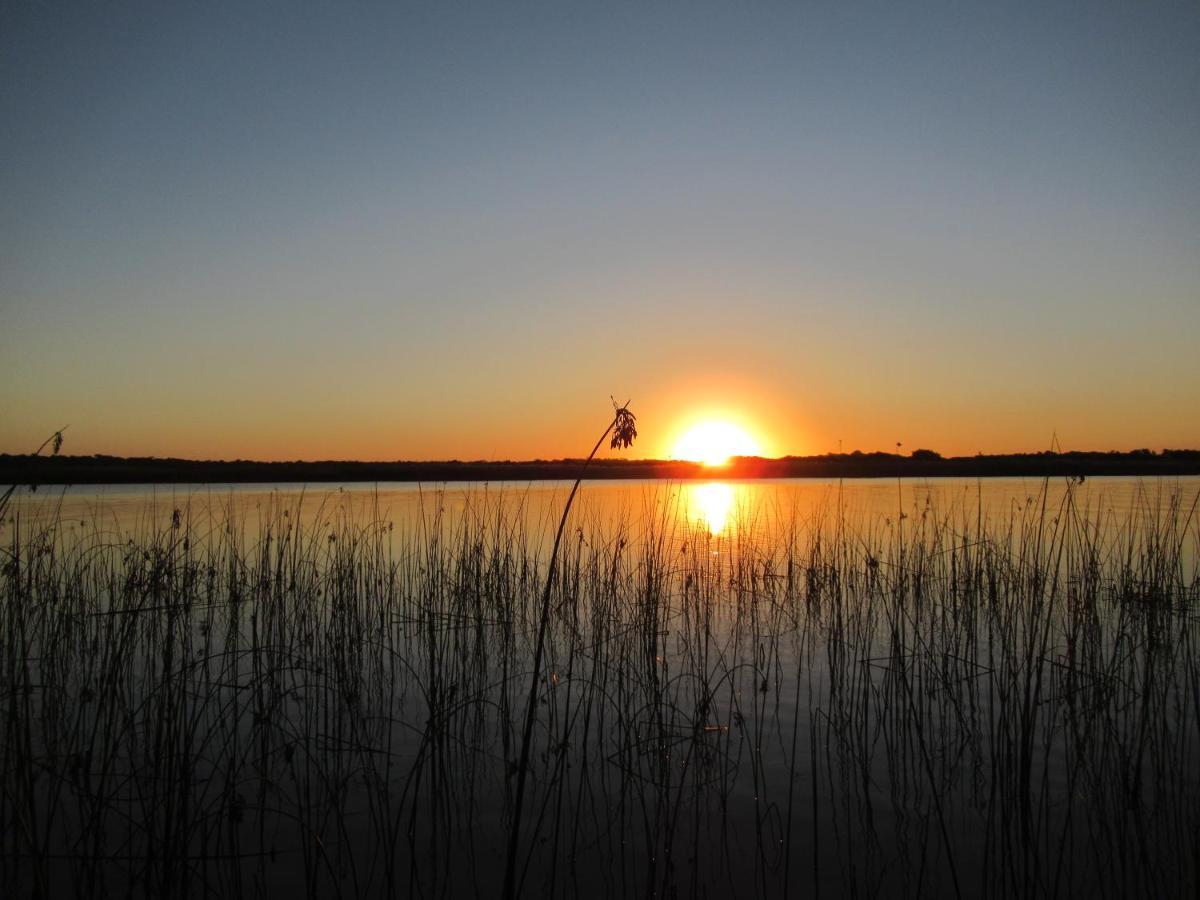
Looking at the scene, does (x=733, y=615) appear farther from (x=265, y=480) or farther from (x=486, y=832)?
(x=265, y=480)

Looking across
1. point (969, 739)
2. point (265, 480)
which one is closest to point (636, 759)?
point (969, 739)

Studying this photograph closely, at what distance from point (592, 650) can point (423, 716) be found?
5.85ft

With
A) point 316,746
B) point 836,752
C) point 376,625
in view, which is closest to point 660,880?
point 836,752

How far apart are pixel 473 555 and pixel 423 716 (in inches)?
149

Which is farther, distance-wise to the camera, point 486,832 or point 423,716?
point 423,716

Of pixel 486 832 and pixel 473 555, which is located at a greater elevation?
pixel 473 555

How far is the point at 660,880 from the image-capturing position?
296 centimetres

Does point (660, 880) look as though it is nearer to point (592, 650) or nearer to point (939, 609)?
point (592, 650)

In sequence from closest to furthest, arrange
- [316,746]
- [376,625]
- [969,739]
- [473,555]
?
[316,746], [969,739], [376,625], [473,555]

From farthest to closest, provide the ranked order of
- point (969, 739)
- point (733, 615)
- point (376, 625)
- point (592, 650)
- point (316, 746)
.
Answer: point (733, 615)
point (376, 625)
point (592, 650)
point (969, 739)
point (316, 746)

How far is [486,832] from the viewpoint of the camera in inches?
132

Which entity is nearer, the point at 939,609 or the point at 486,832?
the point at 486,832

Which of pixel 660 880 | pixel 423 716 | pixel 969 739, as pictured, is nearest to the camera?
pixel 660 880

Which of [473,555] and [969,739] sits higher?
[473,555]
